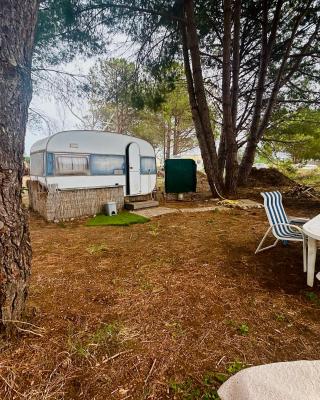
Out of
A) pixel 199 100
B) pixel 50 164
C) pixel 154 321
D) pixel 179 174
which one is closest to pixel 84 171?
pixel 50 164

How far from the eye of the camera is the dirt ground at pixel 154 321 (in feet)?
5.23

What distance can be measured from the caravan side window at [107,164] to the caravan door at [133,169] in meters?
0.27

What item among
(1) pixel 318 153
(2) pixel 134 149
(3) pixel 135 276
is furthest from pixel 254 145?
(3) pixel 135 276

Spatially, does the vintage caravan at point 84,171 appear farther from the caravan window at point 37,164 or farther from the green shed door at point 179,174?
the green shed door at point 179,174

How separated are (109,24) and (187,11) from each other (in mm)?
2407

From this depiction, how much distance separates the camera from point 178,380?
5.24 feet

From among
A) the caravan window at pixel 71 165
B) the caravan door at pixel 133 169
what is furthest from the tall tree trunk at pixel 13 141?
the caravan door at pixel 133 169

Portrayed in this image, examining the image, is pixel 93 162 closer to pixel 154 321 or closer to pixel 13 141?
pixel 13 141

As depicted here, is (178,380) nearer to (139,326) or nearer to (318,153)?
(139,326)

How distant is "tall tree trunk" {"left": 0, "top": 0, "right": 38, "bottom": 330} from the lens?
5.17 ft

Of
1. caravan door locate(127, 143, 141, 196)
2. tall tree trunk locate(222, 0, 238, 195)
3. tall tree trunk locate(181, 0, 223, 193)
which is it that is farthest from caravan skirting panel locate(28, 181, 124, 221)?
tall tree trunk locate(222, 0, 238, 195)

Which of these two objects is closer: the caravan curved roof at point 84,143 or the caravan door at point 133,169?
the caravan curved roof at point 84,143

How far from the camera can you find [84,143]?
755 centimetres

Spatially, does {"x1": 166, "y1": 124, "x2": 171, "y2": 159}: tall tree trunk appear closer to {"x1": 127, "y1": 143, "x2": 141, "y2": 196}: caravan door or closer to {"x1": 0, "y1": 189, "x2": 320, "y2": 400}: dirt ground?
{"x1": 127, "y1": 143, "x2": 141, "y2": 196}: caravan door
